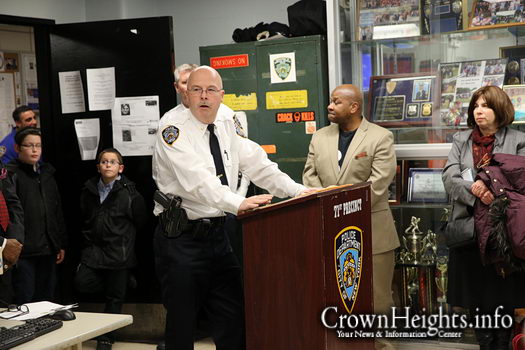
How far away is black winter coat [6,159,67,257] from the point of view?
16.1 ft

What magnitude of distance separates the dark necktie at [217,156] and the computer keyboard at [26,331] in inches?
40.9

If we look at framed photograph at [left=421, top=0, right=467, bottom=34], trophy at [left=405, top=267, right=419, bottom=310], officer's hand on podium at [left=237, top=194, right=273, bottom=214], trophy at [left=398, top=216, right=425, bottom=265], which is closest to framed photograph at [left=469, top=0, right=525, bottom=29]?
framed photograph at [left=421, top=0, right=467, bottom=34]

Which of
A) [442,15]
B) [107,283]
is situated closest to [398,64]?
[442,15]

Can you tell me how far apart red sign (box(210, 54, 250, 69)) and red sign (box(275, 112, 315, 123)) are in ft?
1.49

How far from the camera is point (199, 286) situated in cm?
345

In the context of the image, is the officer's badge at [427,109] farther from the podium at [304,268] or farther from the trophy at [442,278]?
the podium at [304,268]

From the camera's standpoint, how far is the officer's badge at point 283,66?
5.23 meters

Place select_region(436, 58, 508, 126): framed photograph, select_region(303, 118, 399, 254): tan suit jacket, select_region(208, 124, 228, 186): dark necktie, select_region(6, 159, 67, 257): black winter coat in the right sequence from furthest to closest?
1. select_region(6, 159, 67, 257): black winter coat
2. select_region(436, 58, 508, 126): framed photograph
3. select_region(303, 118, 399, 254): tan suit jacket
4. select_region(208, 124, 228, 186): dark necktie

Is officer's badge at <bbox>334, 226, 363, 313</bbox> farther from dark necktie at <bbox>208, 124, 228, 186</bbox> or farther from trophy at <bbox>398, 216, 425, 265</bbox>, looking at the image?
trophy at <bbox>398, 216, 425, 265</bbox>

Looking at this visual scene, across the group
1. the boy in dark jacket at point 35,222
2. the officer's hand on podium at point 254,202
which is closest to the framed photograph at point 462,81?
the officer's hand on podium at point 254,202

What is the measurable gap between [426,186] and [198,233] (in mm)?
2155

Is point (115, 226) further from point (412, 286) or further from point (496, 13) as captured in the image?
point (496, 13)

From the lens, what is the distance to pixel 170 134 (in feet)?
11.0

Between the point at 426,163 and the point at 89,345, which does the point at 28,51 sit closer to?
the point at 89,345
